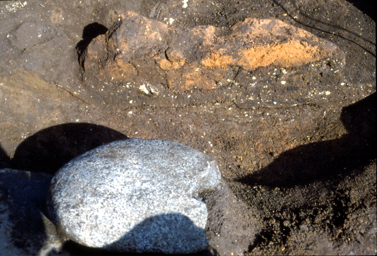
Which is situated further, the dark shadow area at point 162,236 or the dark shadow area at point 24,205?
the dark shadow area at point 24,205

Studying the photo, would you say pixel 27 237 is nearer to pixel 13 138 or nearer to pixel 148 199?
pixel 148 199

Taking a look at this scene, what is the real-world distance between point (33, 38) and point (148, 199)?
2.43 m

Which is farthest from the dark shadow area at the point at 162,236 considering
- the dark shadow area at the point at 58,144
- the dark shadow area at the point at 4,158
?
the dark shadow area at the point at 4,158

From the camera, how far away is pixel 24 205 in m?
2.34

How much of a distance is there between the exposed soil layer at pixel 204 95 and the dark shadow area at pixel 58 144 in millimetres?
11

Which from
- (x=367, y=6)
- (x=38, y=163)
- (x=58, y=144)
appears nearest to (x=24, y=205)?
(x=38, y=163)

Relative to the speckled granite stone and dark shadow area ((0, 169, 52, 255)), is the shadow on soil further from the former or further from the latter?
the speckled granite stone

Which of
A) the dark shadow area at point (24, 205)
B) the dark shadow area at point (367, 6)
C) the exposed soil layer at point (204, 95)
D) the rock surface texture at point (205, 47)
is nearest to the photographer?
the dark shadow area at point (24, 205)

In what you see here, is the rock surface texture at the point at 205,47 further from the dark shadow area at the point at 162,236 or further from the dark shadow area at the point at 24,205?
the dark shadow area at the point at 162,236

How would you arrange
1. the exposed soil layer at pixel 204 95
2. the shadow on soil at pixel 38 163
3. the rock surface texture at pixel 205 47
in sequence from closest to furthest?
the shadow on soil at pixel 38 163
the rock surface texture at pixel 205 47
the exposed soil layer at pixel 204 95

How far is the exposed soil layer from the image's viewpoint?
295cm

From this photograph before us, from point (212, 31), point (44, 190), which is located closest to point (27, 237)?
point (44, 190)

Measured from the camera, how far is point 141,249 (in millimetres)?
1929

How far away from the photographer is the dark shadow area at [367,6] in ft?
11.2
